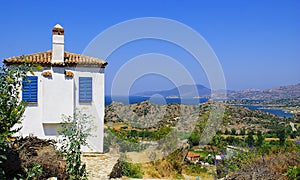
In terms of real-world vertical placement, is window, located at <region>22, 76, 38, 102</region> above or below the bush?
above

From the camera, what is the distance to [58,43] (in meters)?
11.8

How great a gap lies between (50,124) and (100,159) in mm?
2147

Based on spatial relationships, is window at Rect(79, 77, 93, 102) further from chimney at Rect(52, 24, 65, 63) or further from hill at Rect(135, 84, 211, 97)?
hill at Rect(135, 84, 211, 97)

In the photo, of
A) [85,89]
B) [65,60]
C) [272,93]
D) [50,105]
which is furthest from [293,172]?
[272,93]

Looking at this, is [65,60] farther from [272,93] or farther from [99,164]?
[272,93]

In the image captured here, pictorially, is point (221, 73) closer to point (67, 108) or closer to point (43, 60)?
point (67, 108)

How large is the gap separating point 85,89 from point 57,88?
1052 millimetres

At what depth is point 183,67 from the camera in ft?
39.9

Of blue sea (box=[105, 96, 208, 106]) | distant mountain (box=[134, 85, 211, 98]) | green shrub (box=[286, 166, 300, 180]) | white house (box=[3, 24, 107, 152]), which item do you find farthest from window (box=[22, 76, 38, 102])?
green shrub (box=[286, 166, 300, 180])

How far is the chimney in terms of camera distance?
38.3 feet

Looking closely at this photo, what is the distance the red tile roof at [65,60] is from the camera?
37.4 ft

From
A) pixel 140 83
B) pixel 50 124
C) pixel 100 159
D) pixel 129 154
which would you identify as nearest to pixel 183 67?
pixel 140 83

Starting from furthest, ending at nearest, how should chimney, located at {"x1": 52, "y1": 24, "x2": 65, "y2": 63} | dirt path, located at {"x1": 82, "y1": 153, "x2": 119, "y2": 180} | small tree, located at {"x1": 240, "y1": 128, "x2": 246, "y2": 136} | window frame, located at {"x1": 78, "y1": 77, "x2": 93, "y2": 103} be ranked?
small tree, located at {"x1": 240, "y1": 128, "x2": 246, "y2": 136} → window frame, located at {"x1": 78, "y1": 77, "x2": 93, "y2": 103} → chimney, located at {"x1": 52, "y1": 24, "x2": 65, "y2": 63} → dirt path, located at {"x1": 82, "y1": 153, "x2": 119, "y2": 180}

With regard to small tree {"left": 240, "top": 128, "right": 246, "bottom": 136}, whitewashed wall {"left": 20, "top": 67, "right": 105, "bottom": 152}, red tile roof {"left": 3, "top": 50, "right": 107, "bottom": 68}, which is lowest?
small tree {"left": 240, "top": 128, "right": 246, "bottom": 136}
